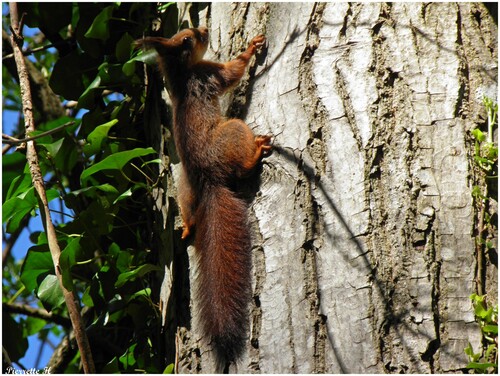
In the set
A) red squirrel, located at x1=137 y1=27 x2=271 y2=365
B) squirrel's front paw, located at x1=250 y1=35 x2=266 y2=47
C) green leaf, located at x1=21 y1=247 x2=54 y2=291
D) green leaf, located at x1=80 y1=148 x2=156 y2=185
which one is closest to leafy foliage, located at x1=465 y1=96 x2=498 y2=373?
red squirrel, located at x1=137 y1=27 x2=271 y2=365

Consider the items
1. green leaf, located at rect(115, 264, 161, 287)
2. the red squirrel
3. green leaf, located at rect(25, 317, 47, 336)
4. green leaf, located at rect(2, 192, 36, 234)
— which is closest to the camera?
the red squirrel

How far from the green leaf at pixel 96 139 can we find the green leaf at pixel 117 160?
12.7 inches

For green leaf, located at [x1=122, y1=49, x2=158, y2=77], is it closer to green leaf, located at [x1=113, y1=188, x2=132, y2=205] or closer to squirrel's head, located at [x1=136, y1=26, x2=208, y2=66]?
squirrel's head, located at [x1=136, y1=26, x2=208, y2=66]

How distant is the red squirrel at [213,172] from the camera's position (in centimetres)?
271

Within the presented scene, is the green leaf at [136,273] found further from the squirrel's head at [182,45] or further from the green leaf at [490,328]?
the green leaf at [490,328]

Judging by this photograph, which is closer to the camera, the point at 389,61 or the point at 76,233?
the point at 389,61

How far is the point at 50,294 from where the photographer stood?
3.52 metres

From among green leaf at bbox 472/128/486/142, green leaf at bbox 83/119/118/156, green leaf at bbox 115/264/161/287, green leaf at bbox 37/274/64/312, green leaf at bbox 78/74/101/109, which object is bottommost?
green leaf at bbox 37/274/64/312

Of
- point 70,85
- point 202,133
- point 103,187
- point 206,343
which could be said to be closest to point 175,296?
point 206,343

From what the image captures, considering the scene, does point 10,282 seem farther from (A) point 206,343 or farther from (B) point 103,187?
(A) point 206,343

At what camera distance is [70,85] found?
420 centimetres

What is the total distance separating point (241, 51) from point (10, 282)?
368 centimetres

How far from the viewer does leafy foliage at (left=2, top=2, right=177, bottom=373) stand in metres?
3.53

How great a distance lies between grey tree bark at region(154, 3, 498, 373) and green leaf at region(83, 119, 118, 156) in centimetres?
108
